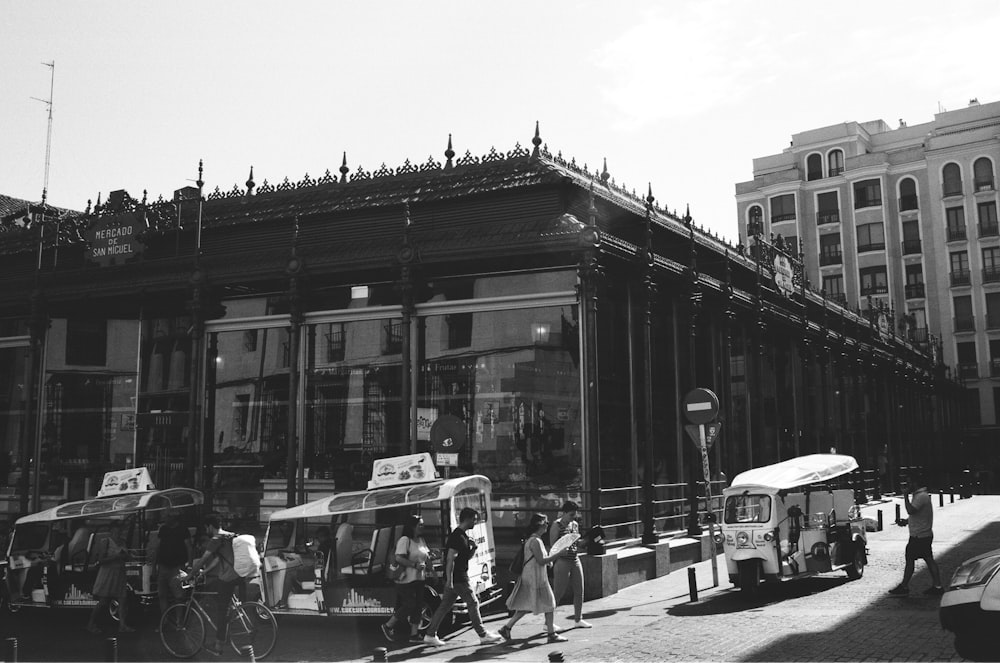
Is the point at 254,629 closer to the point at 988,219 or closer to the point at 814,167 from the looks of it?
the point at 988,219

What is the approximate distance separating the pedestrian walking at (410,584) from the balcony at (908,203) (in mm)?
65346

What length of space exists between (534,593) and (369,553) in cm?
293

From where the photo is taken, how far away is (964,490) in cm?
4369

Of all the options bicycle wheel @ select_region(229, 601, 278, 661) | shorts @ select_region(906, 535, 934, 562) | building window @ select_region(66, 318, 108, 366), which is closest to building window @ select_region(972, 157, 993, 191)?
shorts @ select_region(906, 535, 934, 562)

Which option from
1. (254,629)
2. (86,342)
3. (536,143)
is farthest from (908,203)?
(254,629)

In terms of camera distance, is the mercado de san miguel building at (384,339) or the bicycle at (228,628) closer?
the bicycle at (228,628)

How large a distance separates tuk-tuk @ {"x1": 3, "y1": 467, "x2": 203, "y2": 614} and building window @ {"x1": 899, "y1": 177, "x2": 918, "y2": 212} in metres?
64.4

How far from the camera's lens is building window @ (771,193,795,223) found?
2921 inches

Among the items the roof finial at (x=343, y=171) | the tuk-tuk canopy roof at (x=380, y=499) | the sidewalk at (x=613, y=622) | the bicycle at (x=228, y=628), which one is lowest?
the sidewalk at (x=613, y=622)

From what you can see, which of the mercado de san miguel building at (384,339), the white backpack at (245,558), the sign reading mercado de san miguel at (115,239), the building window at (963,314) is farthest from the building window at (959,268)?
the white backpack at (245,558)

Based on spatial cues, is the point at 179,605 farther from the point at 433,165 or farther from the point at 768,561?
the point at 433,165

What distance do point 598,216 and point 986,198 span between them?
56782 mm

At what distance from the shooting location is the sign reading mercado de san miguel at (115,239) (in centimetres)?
2322

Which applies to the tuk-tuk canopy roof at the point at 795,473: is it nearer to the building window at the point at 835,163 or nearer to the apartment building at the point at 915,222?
the apartment building at the point at 915,222
